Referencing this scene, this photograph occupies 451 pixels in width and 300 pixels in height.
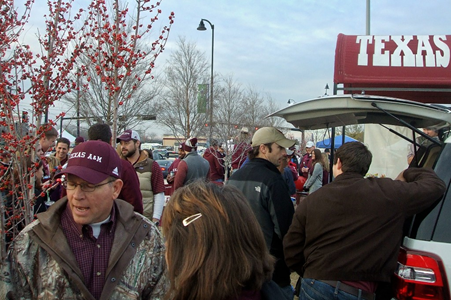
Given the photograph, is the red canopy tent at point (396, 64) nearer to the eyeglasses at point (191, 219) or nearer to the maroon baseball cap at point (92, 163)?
the maroon baseball cap at point (92, 163)

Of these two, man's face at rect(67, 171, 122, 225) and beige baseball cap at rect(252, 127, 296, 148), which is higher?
beige baseball cap at rect(252, 127, 296, 148)

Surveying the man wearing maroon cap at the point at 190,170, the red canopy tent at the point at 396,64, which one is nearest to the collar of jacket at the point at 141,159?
the man wearing maroon cap at the point at 190,170

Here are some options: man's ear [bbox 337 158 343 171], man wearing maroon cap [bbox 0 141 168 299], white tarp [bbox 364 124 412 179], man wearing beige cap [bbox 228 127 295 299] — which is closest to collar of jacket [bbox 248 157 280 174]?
man wearing beige cap [bbox 228 127 295 299]

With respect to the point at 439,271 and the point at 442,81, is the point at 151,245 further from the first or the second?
the point at 442,81

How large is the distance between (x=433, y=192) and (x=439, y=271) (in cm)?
53

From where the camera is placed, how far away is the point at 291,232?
322cm

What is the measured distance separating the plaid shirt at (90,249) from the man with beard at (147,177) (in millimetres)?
2987

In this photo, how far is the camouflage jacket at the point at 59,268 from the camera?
194cm

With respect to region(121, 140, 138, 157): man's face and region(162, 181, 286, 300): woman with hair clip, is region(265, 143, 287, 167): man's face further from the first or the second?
region(162, 181, 286, 300): woman with hair clip

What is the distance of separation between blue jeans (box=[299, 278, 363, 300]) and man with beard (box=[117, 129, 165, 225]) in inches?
101

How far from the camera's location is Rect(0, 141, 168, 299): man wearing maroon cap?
1946 mm

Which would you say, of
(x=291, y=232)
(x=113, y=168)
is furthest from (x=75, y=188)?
(x=291, y=232)

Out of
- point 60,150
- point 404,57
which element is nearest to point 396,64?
point 404,57

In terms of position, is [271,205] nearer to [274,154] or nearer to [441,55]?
[274,154]
